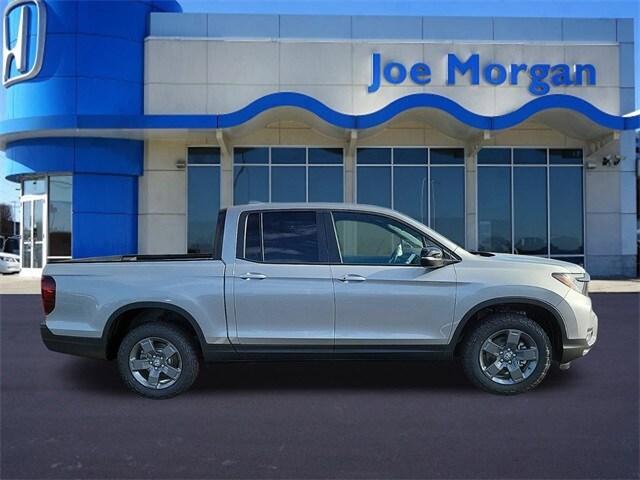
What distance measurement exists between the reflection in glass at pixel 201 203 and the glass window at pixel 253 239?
1301cm

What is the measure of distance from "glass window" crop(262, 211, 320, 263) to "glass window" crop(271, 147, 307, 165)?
12.9 metres

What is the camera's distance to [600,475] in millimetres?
3777

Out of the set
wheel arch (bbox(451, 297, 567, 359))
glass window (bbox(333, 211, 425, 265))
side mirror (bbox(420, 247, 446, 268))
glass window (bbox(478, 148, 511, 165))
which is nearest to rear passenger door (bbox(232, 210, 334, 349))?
glass window (bbox(333, 211, 425, 265))

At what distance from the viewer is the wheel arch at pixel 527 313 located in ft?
17.7

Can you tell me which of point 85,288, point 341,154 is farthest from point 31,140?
point 85,288

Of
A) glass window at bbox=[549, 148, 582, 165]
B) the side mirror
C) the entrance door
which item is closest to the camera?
the side mirror

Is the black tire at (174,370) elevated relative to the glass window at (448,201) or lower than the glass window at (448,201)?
lower

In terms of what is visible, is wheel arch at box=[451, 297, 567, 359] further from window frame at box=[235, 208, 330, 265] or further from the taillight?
the taillight

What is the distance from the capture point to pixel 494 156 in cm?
1856

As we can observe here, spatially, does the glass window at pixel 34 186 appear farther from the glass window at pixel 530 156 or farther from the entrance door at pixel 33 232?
the glass window at pixel 530 156

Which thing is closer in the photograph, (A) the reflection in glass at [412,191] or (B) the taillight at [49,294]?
(B) the taillight at [49,294]

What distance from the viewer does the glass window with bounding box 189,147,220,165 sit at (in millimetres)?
18359

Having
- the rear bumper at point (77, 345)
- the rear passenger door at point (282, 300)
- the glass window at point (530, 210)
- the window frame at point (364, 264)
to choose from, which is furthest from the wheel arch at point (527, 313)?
the glass window at point (530, 210)

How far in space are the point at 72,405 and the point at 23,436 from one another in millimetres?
794
